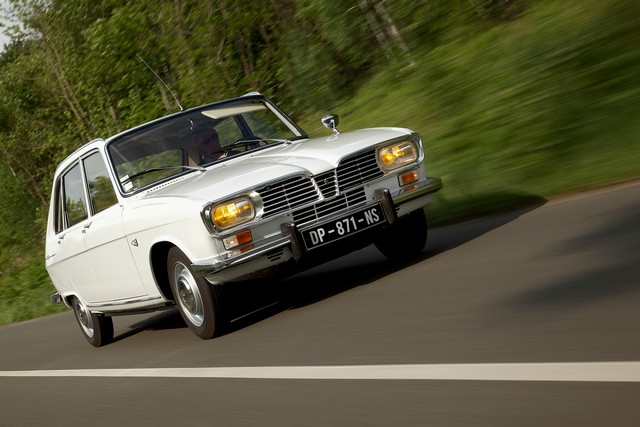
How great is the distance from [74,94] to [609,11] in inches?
955

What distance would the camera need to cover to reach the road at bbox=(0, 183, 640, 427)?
3.54 meters

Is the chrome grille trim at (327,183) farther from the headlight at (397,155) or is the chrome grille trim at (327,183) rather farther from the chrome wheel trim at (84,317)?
the chrome wheel trim at (84,317)

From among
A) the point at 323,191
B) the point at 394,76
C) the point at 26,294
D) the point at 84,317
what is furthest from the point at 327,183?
the point at 26,294

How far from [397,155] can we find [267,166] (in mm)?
1051

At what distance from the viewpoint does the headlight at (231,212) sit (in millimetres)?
6246

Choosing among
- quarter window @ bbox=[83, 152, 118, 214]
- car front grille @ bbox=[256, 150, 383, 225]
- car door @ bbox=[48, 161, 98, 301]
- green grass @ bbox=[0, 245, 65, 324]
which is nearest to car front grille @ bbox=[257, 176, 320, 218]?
car front grille @ bbox=[256, 150, 383, 225]

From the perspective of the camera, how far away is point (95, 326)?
349 inches

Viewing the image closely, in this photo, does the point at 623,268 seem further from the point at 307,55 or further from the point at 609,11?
the point at 307,55

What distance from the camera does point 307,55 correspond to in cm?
2050

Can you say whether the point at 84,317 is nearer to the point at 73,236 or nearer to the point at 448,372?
the point at 73,236

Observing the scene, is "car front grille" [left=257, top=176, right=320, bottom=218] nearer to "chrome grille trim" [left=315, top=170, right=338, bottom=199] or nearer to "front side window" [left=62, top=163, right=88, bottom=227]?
"chrome grille trim" [left=315, top=170, right=338, bottom=199]

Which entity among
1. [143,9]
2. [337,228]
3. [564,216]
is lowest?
[564,216]

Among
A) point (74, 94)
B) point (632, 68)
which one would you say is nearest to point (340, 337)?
point (632, 68)

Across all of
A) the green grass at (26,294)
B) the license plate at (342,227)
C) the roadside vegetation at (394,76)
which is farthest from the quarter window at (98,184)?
the green grass at (26,294)
